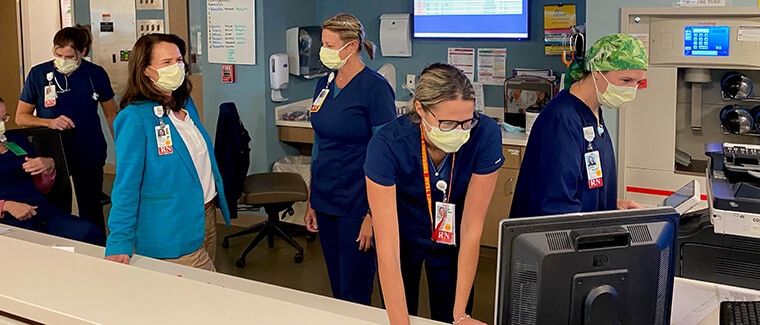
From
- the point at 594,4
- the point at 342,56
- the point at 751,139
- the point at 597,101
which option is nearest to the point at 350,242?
the point at 342,56

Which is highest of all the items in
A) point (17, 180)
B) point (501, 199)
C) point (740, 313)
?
point (17, 180)

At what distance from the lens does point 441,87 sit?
2.11 metres

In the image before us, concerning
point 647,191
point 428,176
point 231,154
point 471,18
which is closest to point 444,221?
point 428,176

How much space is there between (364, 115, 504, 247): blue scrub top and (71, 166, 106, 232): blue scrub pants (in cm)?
289

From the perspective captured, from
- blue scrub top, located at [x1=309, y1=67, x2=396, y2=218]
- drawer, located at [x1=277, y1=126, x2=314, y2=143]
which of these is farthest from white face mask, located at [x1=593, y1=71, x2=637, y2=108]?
drawer, located at [x1=277, y1=126, x2=314, y2=143]

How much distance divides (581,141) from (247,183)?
110 inches

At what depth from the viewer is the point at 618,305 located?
1577mm

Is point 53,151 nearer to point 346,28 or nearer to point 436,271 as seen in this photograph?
point 346,28

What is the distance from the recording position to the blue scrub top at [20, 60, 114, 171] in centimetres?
450

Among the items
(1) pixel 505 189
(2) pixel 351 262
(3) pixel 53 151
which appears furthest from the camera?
(1) pixel 505 189

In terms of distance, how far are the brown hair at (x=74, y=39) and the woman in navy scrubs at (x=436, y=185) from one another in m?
2.90

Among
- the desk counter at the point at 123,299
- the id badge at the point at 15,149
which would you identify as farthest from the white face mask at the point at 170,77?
the id badge at the point at 15,149

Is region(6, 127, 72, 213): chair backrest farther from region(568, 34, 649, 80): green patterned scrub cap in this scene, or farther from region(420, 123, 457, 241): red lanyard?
region(568, 34, 649, 80): green patterned scrub cap

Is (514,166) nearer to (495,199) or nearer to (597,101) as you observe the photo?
(495,199)
